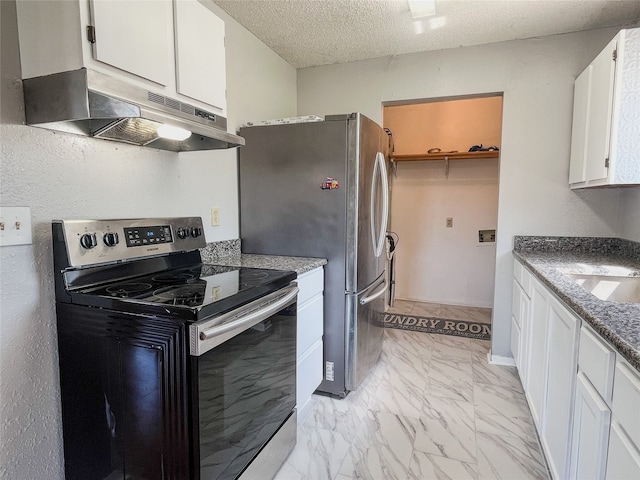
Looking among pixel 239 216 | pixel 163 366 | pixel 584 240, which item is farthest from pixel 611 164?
pixel 163 366

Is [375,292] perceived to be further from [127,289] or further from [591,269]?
[127,289]

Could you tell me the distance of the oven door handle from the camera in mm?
1097

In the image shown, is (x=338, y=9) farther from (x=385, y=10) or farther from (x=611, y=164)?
(x=611, y=164)

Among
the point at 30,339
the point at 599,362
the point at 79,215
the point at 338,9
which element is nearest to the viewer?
the point at 599,362

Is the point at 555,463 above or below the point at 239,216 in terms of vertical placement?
below

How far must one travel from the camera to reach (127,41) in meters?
1.21

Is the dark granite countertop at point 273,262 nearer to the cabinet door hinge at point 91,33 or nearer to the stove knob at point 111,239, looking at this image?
the stove knob at point 111,239

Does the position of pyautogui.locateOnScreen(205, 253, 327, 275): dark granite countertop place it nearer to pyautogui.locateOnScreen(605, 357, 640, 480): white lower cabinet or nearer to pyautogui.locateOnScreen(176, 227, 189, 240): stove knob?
pyautogui.locateOnScreen(176, 227, 189, 240): stove knob

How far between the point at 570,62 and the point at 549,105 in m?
0.30

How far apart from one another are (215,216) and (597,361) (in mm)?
1871

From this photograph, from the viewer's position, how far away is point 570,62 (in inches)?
98.3

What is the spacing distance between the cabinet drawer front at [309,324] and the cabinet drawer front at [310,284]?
4 cm

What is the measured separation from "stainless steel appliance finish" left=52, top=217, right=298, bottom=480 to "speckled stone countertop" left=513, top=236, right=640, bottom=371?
1.07 metres

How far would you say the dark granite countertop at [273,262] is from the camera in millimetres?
1929
